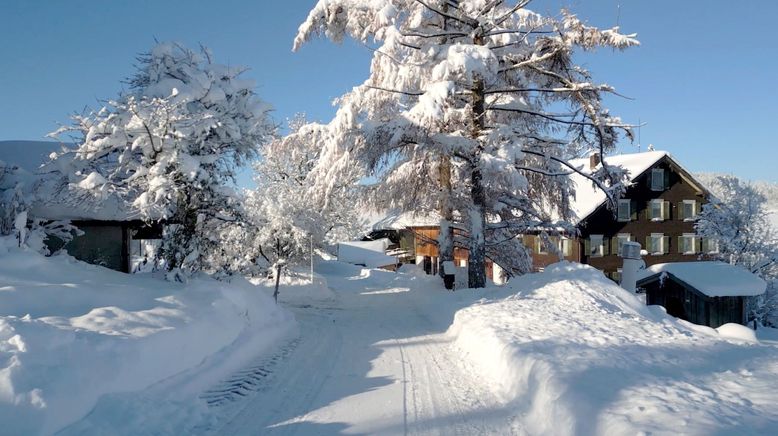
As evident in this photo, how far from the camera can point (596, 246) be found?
35.7 metres

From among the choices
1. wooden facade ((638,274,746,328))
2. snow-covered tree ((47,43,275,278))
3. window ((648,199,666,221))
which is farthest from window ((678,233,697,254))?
snow-covered tree ((47,43,275,278))

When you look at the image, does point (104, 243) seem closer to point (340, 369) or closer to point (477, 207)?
point (340, 369)

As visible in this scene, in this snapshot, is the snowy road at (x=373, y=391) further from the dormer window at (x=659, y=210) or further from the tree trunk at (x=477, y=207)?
the dormer window at (x=659, y=210)

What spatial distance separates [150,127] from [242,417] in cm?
661

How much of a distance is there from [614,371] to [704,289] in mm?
18147

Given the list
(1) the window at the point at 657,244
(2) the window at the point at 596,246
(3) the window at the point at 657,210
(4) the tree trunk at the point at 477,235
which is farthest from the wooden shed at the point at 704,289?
(3) the window at the point at 657,210

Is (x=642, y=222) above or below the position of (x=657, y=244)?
above

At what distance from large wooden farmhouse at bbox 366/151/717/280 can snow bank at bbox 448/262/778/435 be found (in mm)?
25298

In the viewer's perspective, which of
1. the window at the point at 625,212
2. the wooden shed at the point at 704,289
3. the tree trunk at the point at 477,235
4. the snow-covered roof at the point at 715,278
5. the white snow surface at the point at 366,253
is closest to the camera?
the tree trunk at the point at 477,235

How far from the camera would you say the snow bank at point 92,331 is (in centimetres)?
468

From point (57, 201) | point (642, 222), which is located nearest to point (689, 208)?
point (642, 222)

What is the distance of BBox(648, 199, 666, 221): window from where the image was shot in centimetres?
3788

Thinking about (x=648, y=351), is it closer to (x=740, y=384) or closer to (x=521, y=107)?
(x=740, y=384)

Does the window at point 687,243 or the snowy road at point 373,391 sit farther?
the window at point 687,243
